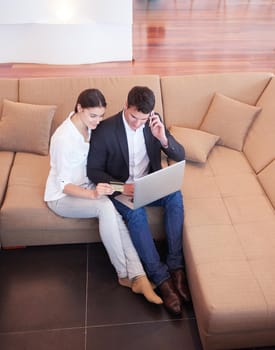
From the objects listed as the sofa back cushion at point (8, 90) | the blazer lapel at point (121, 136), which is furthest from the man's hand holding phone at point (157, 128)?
the sofa back cushion at point (8, 90)

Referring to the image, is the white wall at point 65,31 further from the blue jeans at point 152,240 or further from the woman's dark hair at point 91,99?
the blue jeans at point 152,240

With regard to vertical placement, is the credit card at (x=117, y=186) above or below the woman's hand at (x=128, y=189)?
above

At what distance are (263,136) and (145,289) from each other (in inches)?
54.5

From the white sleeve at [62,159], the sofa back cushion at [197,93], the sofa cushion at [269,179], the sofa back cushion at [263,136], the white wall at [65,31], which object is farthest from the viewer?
the white wall at [65,31]

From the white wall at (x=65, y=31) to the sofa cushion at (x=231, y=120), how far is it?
2.12 m

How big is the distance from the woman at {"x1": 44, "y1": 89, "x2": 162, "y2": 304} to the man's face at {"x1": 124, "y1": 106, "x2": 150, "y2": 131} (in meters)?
0.16

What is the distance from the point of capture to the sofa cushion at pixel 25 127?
2812mm

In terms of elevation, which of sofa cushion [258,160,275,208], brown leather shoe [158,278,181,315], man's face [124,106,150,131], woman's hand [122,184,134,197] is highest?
man's face [124,106,150,131]

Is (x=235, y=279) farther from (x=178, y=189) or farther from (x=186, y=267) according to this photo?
(x=178, y=189)

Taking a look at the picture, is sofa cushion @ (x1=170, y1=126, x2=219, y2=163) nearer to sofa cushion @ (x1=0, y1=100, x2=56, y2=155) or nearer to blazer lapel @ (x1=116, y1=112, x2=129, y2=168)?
blazer lapel @ (x1=116, y1=112, x2=129, y2=168)

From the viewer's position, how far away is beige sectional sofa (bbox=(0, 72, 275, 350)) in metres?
1.97

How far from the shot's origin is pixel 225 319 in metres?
1.89

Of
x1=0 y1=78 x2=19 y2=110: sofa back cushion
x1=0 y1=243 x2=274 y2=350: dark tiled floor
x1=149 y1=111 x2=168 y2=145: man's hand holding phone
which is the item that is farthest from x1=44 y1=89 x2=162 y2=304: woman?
x1=0 y1=78 x2=19 y2=110: sofa back cushion

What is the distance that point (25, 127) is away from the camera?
2.81 meters
